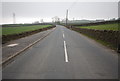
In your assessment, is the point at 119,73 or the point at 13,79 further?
the point at 119,73

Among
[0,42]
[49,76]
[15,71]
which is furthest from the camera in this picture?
[0,42]

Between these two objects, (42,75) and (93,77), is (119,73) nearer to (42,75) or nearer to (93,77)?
(93,77)

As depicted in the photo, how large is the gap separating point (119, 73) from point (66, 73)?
7.25ft

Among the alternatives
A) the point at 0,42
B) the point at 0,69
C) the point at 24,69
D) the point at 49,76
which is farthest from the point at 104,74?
the point at 0,42

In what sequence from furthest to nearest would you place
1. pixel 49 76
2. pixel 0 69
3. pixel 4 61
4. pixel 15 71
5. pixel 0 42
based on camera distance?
pixel 0 42
pixel 4 61
pixel 0 69
pixel 15 71
pixel 49 76

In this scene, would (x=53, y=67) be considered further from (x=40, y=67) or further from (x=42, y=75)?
(x=42, y=75)

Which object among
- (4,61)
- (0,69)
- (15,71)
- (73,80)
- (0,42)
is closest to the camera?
(73,80)

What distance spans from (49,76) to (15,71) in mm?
1702

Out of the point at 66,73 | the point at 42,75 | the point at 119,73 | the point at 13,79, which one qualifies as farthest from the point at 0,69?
the point at 119,73

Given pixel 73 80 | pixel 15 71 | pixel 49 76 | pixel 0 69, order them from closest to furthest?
pixel 73 80, pixel 49 76, pixel 15 71, pixel 0 69

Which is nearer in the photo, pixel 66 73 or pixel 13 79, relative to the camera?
pixel 13 79

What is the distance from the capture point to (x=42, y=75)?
550cm

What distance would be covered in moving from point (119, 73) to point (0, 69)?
17.6 ft

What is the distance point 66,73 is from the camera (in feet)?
18.7
